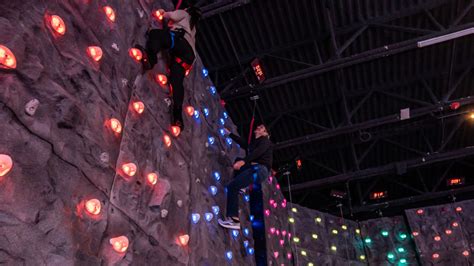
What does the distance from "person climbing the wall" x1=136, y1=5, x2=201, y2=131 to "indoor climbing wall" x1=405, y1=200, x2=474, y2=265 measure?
7799 millimetres

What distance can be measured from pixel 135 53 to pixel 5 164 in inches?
81.4

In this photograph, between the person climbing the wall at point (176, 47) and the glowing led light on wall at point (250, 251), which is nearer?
the person climbing the wall at point (176, 47)

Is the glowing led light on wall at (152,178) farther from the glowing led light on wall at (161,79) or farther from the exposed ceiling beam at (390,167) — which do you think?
the exposed ceiling beam at (390,167)

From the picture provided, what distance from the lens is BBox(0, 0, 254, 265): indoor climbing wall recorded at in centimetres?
238

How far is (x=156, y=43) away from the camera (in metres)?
4.29

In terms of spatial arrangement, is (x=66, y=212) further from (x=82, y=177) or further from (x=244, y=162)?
(x=244, y=162)

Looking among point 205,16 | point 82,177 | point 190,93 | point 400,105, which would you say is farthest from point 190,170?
point 400,105

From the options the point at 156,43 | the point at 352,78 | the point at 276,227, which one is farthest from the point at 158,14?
the point at 352,78

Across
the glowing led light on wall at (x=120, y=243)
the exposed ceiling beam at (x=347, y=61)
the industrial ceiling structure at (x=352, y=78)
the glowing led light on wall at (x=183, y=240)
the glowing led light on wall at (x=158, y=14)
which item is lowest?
the glowing led light on wall at (x=120, y=243)

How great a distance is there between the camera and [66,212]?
258 centimetres

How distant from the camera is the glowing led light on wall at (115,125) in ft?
10.9

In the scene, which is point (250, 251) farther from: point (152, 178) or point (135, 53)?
point (135, 53)

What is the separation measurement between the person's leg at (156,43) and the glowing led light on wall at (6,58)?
1774mm

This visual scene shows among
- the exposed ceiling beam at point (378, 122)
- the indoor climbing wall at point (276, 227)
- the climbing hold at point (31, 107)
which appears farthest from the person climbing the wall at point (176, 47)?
the exposed ceiling beam at point (378, 122)
